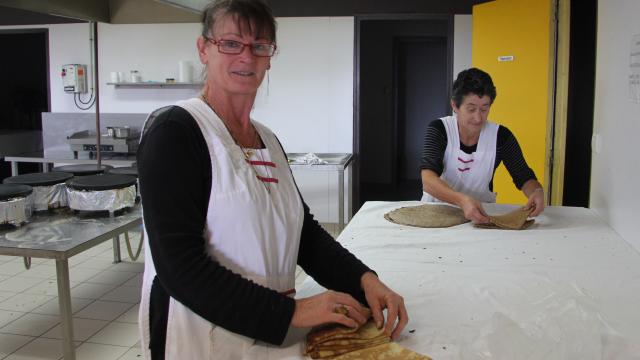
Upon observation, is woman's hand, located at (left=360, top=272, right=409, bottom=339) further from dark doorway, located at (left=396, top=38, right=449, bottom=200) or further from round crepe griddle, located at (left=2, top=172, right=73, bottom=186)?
dark doorway, located at (left=396, top=38, right=449, bottom=200)

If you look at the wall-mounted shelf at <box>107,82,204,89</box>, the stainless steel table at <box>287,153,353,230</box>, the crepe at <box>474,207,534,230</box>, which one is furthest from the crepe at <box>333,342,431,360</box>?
the wall-mounted shelf at <box>107,82,204,89</box>

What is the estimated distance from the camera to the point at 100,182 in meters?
2.77

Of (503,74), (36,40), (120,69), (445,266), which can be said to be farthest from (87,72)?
(445,266)

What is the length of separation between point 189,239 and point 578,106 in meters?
3.42

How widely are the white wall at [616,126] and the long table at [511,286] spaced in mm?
108

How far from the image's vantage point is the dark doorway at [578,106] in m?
3.69

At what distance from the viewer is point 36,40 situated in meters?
7.24

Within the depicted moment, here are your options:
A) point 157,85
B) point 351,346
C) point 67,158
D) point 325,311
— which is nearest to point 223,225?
point 325,311

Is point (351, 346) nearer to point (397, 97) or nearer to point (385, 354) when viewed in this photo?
point (385, 354)

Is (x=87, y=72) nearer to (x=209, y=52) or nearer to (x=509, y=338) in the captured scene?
(x=209, y=52)

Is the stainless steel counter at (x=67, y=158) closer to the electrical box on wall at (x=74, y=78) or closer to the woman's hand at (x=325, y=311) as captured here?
the electrical box on wall at (x=74, y=78)

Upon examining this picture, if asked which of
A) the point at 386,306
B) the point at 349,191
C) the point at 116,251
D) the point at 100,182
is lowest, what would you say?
the point at 116,251

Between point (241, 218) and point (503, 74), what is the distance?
3.72 meters

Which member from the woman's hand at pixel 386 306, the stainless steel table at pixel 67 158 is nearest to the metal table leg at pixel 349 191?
the stainless steel table at pixel 67 158
